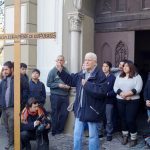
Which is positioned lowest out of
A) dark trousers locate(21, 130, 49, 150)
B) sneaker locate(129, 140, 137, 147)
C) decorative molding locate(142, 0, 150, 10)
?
sneaker locate(129, 140, 137, 147)

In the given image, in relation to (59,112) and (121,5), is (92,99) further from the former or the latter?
(121,5)

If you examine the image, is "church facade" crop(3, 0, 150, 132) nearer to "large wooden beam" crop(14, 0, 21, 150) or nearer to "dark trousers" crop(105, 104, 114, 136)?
"dark trousers" crop(105, 104, 114, 136)

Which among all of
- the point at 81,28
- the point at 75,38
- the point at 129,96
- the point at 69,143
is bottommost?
the point at 69,143

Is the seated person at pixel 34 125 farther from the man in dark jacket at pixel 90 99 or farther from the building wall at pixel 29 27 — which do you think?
the building wall at pixel 29 27

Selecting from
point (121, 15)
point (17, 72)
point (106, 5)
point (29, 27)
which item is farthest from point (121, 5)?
point (17, 72)

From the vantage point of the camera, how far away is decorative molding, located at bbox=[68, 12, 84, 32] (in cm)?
841

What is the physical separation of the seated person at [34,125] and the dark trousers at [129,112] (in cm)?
151

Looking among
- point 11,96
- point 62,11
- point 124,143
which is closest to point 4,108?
point 11,96

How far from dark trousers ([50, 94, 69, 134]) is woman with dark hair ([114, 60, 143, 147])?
142 centimetres

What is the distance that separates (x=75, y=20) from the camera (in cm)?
843

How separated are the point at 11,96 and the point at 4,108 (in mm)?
274

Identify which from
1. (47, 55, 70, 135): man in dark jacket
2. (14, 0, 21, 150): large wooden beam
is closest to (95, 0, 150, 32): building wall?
(47, 55, 70, 135): man in dark jacket

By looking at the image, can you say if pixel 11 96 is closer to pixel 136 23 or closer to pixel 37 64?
pixel 37 64

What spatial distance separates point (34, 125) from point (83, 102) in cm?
103
